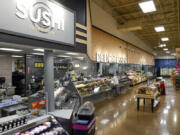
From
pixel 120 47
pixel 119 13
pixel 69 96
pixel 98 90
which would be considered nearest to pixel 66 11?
pixel 69 96

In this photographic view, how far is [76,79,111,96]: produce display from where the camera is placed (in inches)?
262

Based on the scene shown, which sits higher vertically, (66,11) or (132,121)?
(66,11)

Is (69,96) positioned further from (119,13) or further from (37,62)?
(119,13)

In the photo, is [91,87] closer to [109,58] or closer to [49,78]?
[109,58]

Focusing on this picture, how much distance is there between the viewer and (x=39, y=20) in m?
2.77

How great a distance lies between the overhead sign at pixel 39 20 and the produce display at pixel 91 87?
11.0ft

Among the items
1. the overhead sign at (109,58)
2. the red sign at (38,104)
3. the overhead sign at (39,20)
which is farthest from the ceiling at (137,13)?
the red sign at (38,104)

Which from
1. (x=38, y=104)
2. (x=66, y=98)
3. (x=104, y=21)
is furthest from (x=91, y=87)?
(x=38, y=104)

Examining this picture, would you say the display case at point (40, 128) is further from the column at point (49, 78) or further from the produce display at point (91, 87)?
the produce display at point (91, 87)

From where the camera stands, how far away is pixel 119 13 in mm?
10273

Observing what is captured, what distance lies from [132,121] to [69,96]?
2.63 meters

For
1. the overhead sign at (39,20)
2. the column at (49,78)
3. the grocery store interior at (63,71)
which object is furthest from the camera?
the column at (49,78)

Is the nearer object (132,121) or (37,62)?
(132,121)

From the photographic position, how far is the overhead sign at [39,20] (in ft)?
7.40
